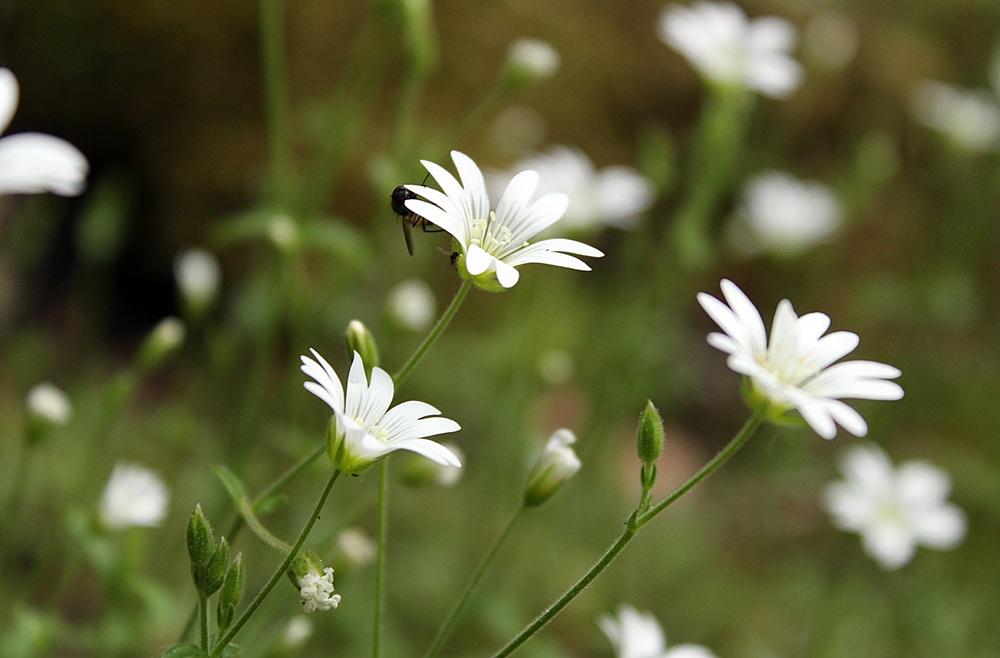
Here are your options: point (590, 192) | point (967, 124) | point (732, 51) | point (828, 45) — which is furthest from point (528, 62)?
point (967, 124)

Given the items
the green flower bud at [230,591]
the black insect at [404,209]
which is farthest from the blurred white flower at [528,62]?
the green flower bud at [230,591]

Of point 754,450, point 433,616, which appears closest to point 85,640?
point 433,616

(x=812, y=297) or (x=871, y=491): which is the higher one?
(x=812, y=297)

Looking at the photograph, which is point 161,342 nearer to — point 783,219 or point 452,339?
point 452,339

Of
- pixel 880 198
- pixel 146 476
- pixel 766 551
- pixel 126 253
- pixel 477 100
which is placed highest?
pixel 880 198

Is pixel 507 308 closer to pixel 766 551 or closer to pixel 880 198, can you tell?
pixel 766 551

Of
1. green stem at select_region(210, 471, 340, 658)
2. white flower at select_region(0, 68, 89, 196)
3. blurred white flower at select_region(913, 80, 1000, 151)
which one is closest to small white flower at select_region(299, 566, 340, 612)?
green stem at select_region(210, 471, 340, 658)

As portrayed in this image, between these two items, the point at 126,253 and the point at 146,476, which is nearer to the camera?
the point at 146,476

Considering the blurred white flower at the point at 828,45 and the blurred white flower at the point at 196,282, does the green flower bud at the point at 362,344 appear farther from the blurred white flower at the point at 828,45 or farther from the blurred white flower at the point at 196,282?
the blurred white flower at the point at 828,45
